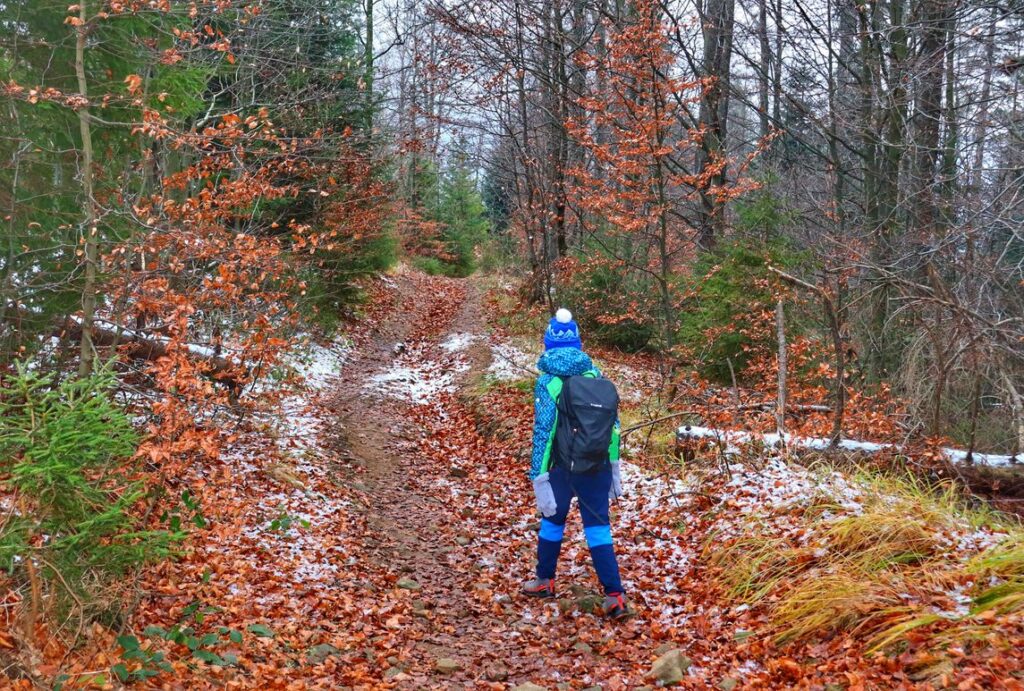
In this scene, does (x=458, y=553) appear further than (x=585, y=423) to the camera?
Yes

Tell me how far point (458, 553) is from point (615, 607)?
2.00m

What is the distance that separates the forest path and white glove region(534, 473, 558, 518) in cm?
78

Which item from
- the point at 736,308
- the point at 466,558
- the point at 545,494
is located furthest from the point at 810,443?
the point at 736,308

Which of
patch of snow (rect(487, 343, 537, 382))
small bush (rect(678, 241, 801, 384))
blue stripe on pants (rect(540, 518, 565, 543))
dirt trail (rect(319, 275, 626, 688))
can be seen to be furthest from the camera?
patch of snow (rect(487, 343, 537, 382))

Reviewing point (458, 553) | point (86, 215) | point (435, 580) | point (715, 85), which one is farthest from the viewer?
point (715, 85)

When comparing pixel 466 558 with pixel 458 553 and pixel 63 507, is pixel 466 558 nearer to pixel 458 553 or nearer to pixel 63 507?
pixel 458 553

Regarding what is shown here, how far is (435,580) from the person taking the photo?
21.9ft

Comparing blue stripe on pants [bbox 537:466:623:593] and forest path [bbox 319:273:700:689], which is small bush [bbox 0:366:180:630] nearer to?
forest path [bbox 319:273:700:689]

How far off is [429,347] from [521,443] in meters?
7.96

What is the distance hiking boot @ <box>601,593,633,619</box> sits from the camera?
19.0 ft

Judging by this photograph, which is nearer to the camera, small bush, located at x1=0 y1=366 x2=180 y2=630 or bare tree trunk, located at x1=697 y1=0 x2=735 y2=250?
small bush, located at x1=0 y1=366 x2=180 y2=630

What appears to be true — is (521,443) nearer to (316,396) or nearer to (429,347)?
(316,396)

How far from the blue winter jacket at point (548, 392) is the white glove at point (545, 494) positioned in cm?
7

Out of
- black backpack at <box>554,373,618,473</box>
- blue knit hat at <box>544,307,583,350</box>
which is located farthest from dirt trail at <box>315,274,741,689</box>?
blue knit hat at <box>544,307,583,350</box>
